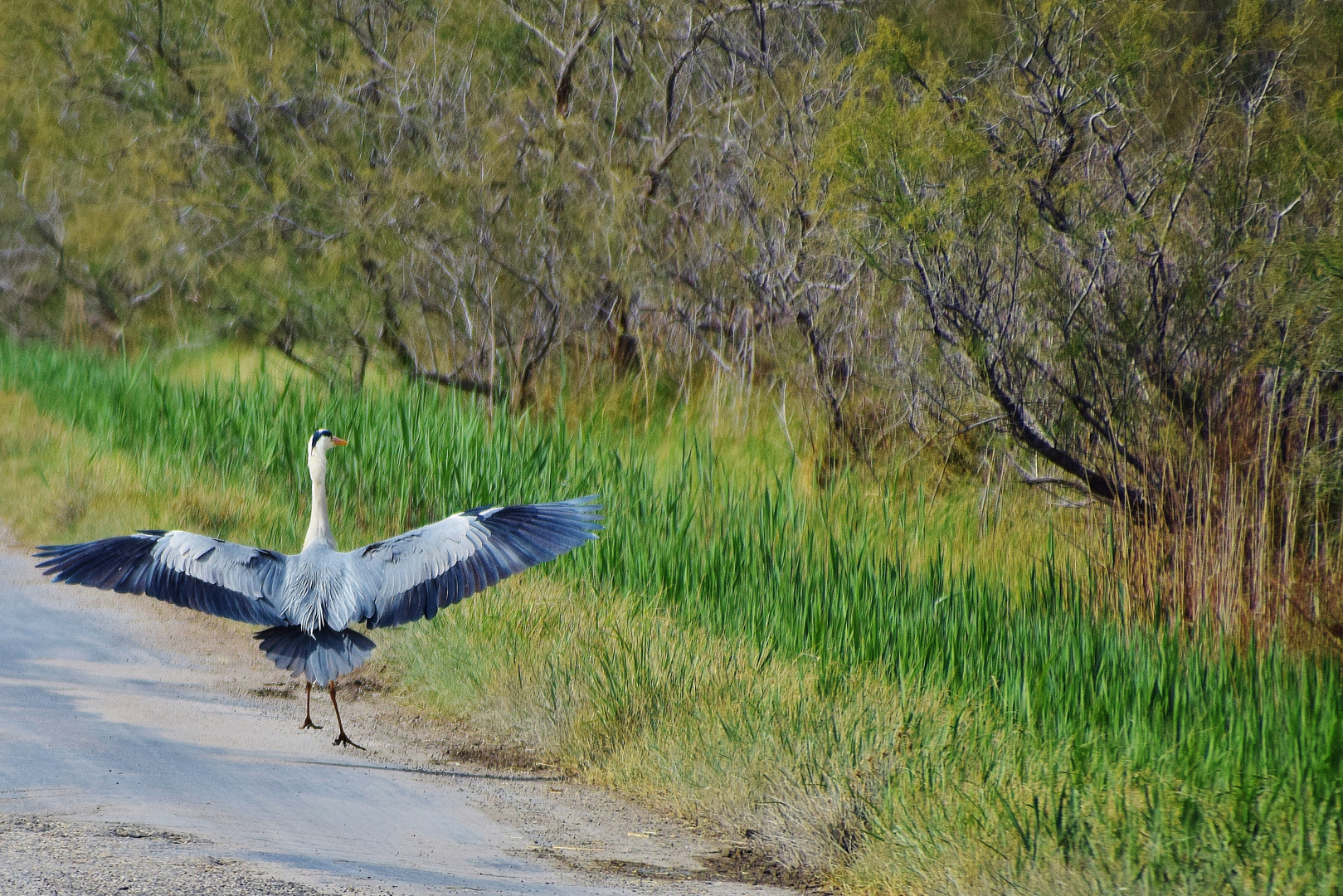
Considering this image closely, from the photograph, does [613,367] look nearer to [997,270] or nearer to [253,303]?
[253,303]

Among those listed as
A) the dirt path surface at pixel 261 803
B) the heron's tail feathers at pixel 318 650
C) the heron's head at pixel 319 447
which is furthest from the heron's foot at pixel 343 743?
the heron's head at pixel 319 447

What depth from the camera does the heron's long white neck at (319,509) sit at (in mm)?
5207

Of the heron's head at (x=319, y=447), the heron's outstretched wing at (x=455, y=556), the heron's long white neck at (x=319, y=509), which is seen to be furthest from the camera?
the heron's head at (x=319, y=447)

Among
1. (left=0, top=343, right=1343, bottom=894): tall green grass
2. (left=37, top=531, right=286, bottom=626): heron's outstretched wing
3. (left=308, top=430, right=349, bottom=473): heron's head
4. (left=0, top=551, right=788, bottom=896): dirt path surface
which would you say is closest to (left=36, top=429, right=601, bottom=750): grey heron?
(left=37, top=531, right=286, bottom=626): heron's outstretched wing

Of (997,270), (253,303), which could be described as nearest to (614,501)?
(997,270)

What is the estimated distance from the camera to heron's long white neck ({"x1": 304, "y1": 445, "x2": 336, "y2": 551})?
5.21 metres

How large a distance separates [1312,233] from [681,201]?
21.9 feet

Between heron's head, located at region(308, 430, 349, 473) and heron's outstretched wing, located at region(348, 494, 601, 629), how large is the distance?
2.33 feet

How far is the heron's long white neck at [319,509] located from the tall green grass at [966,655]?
1.44 m

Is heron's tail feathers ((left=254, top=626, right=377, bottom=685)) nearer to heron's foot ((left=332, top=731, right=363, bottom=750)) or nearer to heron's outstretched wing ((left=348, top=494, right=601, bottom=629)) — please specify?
heron's outstretched wing ((left=348, top=494, right=601, bottom=629))

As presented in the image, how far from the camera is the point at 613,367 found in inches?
491

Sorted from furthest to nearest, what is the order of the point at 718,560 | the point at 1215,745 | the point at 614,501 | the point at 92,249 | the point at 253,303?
1. the point at 92,249
2. the point at 253,303
3. the point at 614,501
4. the point at 718,560
5. the point at 1215,745

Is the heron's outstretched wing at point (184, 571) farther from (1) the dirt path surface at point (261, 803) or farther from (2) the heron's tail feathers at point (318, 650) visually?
(1) the dirt path surface at point (261, 803)

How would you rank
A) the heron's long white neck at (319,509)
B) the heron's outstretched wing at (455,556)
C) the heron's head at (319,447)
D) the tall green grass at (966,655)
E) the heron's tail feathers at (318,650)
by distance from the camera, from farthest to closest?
the heron's head at (319,447), the heron's long white neck at (319,509), the heron's outstretched wing at (455,556), the heron's tail feathers at (318,650), the tall green grass at (966,655)
